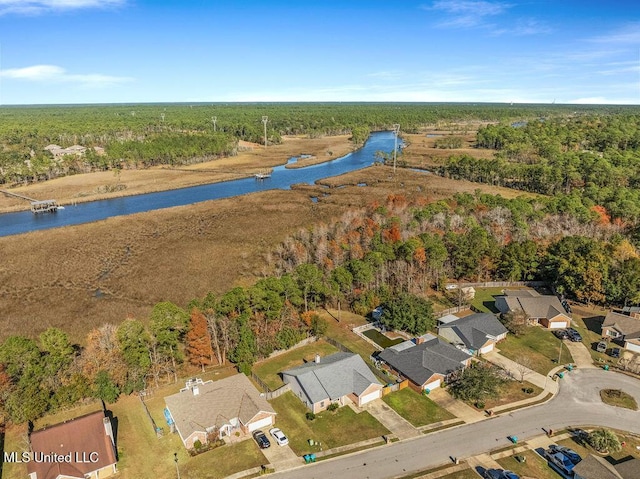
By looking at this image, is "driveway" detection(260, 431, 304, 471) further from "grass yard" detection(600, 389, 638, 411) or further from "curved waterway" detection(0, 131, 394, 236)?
"curved waterway" detection(0, 131, 394, 236)

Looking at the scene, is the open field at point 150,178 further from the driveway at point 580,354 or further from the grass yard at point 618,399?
the grass yard at point 618,399

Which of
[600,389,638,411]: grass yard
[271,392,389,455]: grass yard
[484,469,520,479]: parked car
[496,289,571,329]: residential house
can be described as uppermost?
[496,289,571,329]: residential house

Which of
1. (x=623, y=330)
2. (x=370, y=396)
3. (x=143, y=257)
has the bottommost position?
(x=370, y=396)

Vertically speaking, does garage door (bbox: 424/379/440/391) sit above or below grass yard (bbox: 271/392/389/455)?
above

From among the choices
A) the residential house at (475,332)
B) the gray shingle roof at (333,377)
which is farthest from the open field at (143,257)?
the residential house at (475,332)

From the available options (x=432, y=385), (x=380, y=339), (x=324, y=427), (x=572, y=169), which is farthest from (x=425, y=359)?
(x=572, y=169)

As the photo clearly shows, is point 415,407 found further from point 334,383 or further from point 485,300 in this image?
point 485,300

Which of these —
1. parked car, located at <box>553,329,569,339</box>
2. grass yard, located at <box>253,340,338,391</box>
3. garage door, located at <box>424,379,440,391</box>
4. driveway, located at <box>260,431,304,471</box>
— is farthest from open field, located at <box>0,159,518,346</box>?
parked car, located at <box>553,329,569,339</box>
